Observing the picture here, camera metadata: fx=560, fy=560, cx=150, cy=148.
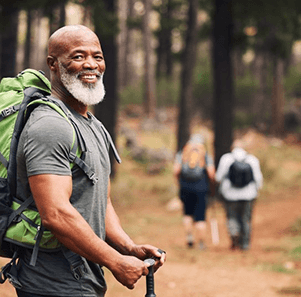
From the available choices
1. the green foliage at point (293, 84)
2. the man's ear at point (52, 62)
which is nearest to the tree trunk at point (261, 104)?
the green foliage at point (293, 84)

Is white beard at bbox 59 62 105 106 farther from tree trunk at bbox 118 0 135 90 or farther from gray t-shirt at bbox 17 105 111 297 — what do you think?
tree trunk at bbox 118 0 135 90

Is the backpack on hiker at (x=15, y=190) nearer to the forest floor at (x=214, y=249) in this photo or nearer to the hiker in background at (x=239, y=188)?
the forest floor at (x=214, y=249)

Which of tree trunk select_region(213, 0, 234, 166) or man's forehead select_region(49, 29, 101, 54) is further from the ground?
tree trunk select_region(213, 0, 234, 166)

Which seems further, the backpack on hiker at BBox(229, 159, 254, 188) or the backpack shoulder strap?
the backpack on hiker at BBox(229, 159, 254, 188)

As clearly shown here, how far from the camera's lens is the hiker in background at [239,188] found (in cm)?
988

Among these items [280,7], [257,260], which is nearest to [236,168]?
[257,260]

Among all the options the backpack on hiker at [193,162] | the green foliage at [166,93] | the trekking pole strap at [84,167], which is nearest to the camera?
the trekking pole strap at [84,167]

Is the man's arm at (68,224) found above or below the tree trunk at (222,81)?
below

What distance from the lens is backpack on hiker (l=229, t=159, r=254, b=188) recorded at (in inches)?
387

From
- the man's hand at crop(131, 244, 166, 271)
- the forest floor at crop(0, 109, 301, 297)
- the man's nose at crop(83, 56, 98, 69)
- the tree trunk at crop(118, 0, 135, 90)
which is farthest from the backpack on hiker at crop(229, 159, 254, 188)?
the tree trunk at crop(118, 0, 135, 90)

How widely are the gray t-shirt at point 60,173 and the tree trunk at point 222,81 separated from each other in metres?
12.6

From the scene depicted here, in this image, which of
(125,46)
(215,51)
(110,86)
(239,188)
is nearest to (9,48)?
(110,86)

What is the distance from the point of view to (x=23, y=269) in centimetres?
270

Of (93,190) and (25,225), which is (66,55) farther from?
(25,225)
